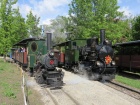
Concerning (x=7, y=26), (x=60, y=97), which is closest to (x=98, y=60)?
(x=60, y=97)

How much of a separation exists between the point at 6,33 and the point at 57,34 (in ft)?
155

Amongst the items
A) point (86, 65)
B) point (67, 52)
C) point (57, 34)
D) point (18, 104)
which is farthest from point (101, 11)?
point (57, 34)

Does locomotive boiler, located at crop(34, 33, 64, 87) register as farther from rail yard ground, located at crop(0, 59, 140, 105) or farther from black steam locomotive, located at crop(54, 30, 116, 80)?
black steam locomotive, located at crop(54, 30, 116, 80)

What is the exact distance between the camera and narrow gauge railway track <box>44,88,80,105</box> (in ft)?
30.5

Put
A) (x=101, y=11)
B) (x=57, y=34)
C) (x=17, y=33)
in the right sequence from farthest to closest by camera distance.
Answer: (x=57, y=34) < (x=17, y=33) < (x=101, y=11)

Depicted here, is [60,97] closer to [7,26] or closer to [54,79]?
[54,79]

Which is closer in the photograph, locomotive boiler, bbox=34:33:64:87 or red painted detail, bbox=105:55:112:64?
locomotive boiler, bbox=34:33:64:87

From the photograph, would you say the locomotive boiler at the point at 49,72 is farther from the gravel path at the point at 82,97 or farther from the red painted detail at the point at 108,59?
the red painted detail at the point at 108,59

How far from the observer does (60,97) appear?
10.2m

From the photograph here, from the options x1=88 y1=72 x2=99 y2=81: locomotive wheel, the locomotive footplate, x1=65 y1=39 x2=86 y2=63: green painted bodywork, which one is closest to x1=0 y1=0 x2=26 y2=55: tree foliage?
x1=65 y1=39 x2=86 y2=63: green painted bodywork

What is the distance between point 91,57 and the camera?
631 inches

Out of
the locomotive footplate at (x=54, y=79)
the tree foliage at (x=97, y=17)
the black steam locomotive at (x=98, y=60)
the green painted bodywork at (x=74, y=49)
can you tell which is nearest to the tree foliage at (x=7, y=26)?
the tree foliage at (x=97, y=17)

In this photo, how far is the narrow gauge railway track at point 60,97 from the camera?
9.29 meters

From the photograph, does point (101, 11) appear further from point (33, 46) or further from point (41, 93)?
point (41, 93)
